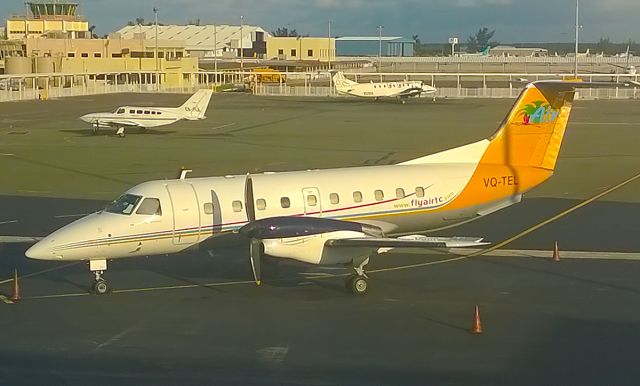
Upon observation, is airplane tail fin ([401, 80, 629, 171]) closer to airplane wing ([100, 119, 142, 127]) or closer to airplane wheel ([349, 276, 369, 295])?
airplane wheel ([349, 276, 369, 295])

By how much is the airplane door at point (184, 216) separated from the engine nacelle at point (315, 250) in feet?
6.97

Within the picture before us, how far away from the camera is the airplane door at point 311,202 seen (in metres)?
20.9

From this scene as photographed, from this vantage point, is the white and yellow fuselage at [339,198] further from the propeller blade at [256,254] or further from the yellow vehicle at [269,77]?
the yellow vehicle at [269,77]

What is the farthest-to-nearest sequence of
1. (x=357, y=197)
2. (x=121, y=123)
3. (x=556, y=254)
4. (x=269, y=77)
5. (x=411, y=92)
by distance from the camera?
(x=269, y=77) < (x=411, y=92) < (x=121, y=123) < (x=556, y=254) < (x=357, y=197)

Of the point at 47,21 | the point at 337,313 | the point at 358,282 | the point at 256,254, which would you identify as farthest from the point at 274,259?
the point at 47,21

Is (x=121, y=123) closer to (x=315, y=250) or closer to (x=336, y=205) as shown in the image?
(x=336, y=205)

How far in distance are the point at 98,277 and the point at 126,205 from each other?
1.83m

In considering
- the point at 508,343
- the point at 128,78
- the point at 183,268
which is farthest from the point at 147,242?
the point at 128,78

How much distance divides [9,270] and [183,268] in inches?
182

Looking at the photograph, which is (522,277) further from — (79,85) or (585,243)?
(79,85)

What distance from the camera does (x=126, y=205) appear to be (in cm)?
1989

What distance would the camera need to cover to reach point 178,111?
63844mm

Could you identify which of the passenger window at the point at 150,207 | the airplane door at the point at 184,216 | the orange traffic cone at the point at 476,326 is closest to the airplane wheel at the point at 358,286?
the orange traffic cone at the point at 476,326

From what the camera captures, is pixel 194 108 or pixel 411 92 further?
pixel 411 92
